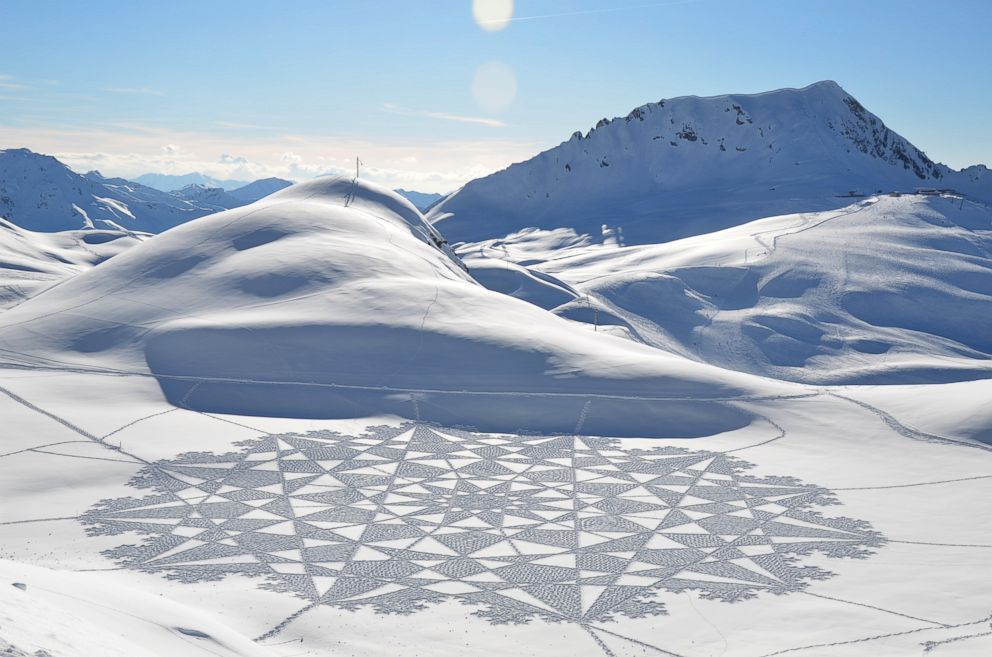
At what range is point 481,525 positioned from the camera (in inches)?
621

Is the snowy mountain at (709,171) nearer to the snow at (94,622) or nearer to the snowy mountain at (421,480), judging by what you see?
the snowy mountain at (421,480)

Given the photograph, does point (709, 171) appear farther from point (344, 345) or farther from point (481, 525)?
point (481, 525)

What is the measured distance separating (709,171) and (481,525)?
170 metres

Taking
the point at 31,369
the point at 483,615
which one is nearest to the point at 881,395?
the point at 483,615

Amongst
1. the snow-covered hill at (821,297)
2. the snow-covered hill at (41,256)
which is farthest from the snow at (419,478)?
the snow-covered hill at (41,256)

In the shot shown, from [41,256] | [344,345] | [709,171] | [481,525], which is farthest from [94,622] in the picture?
[709,171]

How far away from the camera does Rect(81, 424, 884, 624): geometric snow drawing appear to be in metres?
13.1

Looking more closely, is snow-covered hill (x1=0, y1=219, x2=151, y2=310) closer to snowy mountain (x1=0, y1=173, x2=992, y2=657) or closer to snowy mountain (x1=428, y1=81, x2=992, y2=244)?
snowy mountain (x1=0, y1=173, x2=992, y2=657)

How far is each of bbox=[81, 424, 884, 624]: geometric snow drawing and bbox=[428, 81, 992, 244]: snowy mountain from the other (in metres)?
121

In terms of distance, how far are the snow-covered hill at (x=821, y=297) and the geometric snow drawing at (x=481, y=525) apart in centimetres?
4349

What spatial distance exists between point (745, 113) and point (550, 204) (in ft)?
168

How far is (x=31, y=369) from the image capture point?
2506 centimetres

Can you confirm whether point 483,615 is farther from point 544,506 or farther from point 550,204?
point 550,204

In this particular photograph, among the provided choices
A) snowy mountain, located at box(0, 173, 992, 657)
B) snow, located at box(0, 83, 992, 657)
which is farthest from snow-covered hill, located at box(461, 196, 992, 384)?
snowy mountain, located at box(0, 173, 992, 657)
